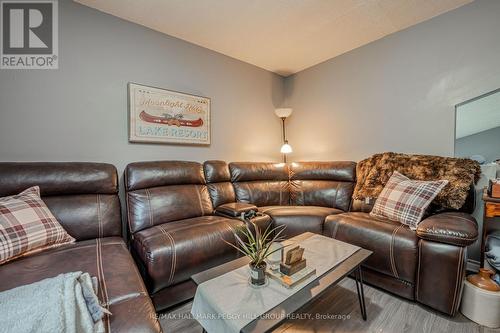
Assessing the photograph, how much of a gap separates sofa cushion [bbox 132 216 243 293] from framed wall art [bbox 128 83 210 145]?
40.2 inches

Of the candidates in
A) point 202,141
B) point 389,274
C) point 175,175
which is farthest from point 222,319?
point 202,141

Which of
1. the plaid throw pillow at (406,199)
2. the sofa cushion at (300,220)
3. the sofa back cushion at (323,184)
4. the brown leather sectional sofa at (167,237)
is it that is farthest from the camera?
the sofa back cushion at (323,184)

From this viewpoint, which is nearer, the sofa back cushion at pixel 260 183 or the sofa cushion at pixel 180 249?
the sofa cushion at pixel 180 249

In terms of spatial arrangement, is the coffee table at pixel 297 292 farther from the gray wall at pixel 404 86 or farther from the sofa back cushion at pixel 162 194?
the gray wall at pixel 404 86

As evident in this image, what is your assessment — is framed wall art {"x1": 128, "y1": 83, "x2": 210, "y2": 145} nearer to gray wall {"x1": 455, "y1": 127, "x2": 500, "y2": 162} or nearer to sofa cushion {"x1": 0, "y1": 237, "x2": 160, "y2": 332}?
sofa cushion {"x1": 0, "y1": 237, "x2": 160, "y2": 332}

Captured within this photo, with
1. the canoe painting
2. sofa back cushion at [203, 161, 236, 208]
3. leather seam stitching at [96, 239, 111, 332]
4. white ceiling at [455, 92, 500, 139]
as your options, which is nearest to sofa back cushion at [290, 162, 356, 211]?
sofa back cushion at [203, 161, 236, 208]

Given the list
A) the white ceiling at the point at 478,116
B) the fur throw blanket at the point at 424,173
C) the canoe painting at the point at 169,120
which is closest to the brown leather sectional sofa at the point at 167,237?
the fur throw blanket at the point at 424,173

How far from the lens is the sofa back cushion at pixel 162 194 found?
185 cm

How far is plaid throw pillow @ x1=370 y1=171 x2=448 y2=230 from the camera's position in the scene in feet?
5.54

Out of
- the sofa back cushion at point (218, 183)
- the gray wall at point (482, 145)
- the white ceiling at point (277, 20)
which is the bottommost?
the sofa back cushion at point (218, 183)

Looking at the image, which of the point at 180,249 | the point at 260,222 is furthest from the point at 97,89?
the point at 260,222

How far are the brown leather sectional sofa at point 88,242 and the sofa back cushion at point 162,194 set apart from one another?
0.13 metres

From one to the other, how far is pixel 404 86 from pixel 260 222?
7.10 feet

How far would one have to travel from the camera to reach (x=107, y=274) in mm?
1060
